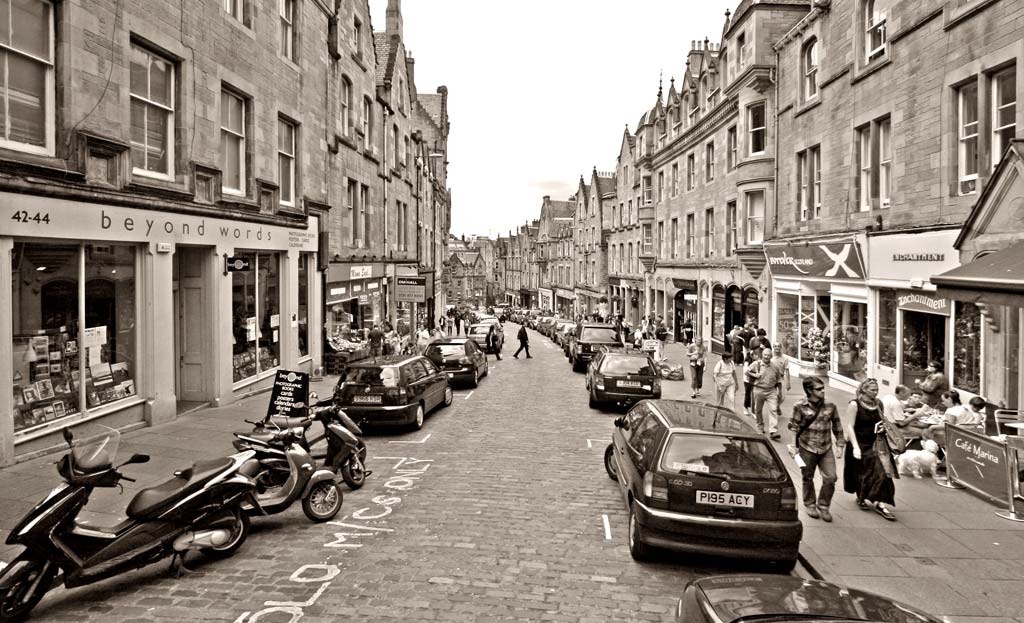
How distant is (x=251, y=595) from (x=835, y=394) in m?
16.4

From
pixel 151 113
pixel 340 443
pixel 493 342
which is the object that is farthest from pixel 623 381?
pixel 493 342

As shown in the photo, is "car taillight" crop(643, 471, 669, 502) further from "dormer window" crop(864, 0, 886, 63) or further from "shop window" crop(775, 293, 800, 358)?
"shop window" crop(775, 293, 800, 358)

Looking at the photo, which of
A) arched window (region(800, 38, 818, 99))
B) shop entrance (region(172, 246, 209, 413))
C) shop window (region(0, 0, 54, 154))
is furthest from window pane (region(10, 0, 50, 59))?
arched window (region(800, 38, 818, 99))

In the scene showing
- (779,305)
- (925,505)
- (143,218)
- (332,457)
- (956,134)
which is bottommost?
(925,505)

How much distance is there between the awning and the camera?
869 centimetres

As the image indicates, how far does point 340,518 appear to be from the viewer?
8117 millimetres

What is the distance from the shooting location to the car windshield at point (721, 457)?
680cm

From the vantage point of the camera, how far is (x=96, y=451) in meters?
5.75

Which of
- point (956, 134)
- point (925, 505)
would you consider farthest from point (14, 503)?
point (956, 134)

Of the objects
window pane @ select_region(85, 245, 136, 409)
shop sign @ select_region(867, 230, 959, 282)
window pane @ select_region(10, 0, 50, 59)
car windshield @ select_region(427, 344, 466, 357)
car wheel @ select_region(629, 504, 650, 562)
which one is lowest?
car wheel @ select_region(629, 504, 650, 562)

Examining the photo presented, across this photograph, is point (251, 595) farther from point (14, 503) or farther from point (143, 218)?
point (143, 218)

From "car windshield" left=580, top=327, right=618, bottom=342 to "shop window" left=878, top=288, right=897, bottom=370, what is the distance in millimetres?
9997

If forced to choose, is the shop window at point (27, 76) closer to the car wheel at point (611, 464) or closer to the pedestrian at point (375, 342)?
the car wheel at point (611, 464)

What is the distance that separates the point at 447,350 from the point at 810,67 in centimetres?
1388
